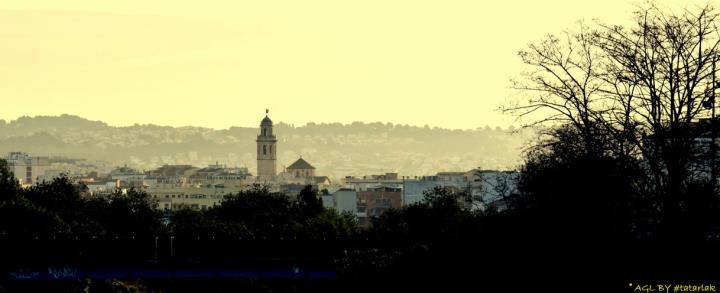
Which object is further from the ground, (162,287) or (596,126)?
(596,126)

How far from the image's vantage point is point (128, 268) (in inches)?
1410

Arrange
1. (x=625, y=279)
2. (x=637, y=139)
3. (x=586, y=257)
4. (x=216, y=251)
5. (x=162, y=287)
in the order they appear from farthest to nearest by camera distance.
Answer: (x=216, y=251)
(x=162, y=287)
(x=637, y=139)
(x=586, y=257)
(x=625, y=279)

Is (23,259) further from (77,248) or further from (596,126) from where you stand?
(596,126)

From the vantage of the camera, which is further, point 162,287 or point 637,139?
point 162,287

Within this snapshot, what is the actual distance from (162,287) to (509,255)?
12.4m

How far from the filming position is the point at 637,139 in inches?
949

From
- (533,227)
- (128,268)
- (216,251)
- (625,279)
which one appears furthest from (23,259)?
(625,279)

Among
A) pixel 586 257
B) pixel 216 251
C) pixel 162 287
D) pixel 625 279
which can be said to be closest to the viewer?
pixel 625 279

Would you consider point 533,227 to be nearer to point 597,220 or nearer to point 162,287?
point 597,220

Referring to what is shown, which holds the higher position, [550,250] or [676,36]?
[676,36]

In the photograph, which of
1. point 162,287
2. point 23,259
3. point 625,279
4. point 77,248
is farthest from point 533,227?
point 77,248

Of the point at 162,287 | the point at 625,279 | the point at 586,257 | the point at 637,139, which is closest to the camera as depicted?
the point at 625,279

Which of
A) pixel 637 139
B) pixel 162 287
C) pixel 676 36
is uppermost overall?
pixel 676 36

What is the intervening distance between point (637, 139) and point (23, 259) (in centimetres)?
1618
